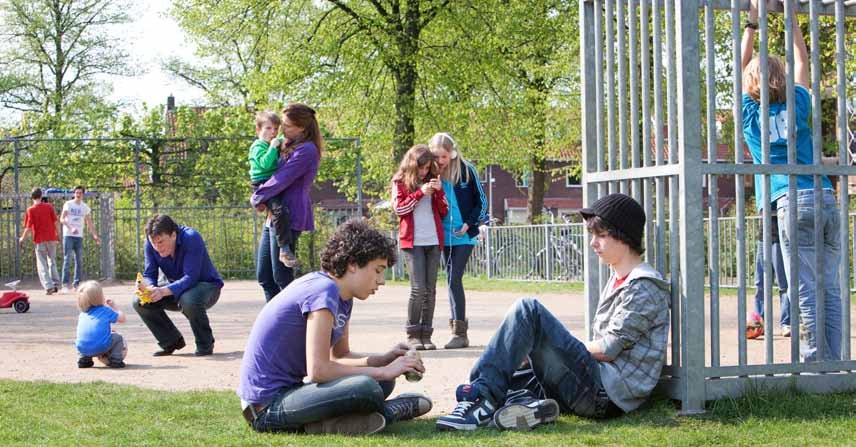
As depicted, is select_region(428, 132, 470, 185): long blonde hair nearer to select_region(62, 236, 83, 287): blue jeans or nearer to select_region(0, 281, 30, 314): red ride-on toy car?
select_region(0, 281, 30, 314): red ride-on toy car

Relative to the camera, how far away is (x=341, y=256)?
5.47 m

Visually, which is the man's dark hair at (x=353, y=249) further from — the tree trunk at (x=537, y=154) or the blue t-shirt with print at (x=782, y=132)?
the tree trunk at (x=537, y=154)

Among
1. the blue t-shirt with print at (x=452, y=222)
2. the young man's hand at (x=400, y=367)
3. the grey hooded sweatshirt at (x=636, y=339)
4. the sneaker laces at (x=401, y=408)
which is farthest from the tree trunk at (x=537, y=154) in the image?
the young man's hand at (x=400, y=367)

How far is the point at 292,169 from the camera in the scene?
888 centimetres

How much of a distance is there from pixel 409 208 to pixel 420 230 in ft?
0.68

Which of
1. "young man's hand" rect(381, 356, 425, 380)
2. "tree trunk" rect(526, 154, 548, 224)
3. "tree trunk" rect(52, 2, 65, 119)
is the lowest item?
"young man's hand" rect(381, 356, 425, 380)

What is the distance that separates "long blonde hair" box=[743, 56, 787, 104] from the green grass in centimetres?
Result: 176

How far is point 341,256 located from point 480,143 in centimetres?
2988

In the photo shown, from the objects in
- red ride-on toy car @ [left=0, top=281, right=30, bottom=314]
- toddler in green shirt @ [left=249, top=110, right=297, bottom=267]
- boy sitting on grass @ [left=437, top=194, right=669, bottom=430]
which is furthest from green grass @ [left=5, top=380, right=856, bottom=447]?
red ride-on toy car @ [left=0, top=281, right=30, bottom=314]

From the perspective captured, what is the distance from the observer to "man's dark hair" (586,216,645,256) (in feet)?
19.3

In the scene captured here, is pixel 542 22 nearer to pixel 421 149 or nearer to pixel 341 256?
pixel 421 149

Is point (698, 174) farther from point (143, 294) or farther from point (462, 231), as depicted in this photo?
point (143, 294)

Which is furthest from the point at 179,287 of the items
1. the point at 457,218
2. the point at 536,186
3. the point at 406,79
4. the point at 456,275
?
the point at 536,186

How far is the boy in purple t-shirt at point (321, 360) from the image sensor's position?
533 centimetres
